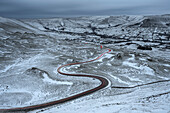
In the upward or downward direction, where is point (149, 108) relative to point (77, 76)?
upward

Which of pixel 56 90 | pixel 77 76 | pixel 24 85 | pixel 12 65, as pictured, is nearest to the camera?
pixel 56 90

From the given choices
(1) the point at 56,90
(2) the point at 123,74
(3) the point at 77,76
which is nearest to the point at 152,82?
(2) the point at 123,74

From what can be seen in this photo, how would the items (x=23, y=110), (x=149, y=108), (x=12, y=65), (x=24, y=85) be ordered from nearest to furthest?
(x=149, y=108) < (x=23, y=110) < (x=24, y=85) < (x=12, y=65)

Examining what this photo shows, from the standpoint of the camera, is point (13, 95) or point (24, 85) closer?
point (13, 95)

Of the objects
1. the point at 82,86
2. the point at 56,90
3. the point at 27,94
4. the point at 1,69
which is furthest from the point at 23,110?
the point at 1,69

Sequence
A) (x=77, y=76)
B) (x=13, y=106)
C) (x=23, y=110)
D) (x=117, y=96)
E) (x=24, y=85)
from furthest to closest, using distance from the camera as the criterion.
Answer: (x=77, y=76)
(x=24, y=85)
(x=117, y=96)
(x=13, y=106)
(x=23, y=110)

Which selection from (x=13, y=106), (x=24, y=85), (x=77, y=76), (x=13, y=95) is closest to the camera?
(x=13, y=106)

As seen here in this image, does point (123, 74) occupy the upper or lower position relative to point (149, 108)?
lower

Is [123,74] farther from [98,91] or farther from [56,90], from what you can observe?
[56,90]

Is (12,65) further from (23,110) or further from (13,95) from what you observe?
(23,110)
